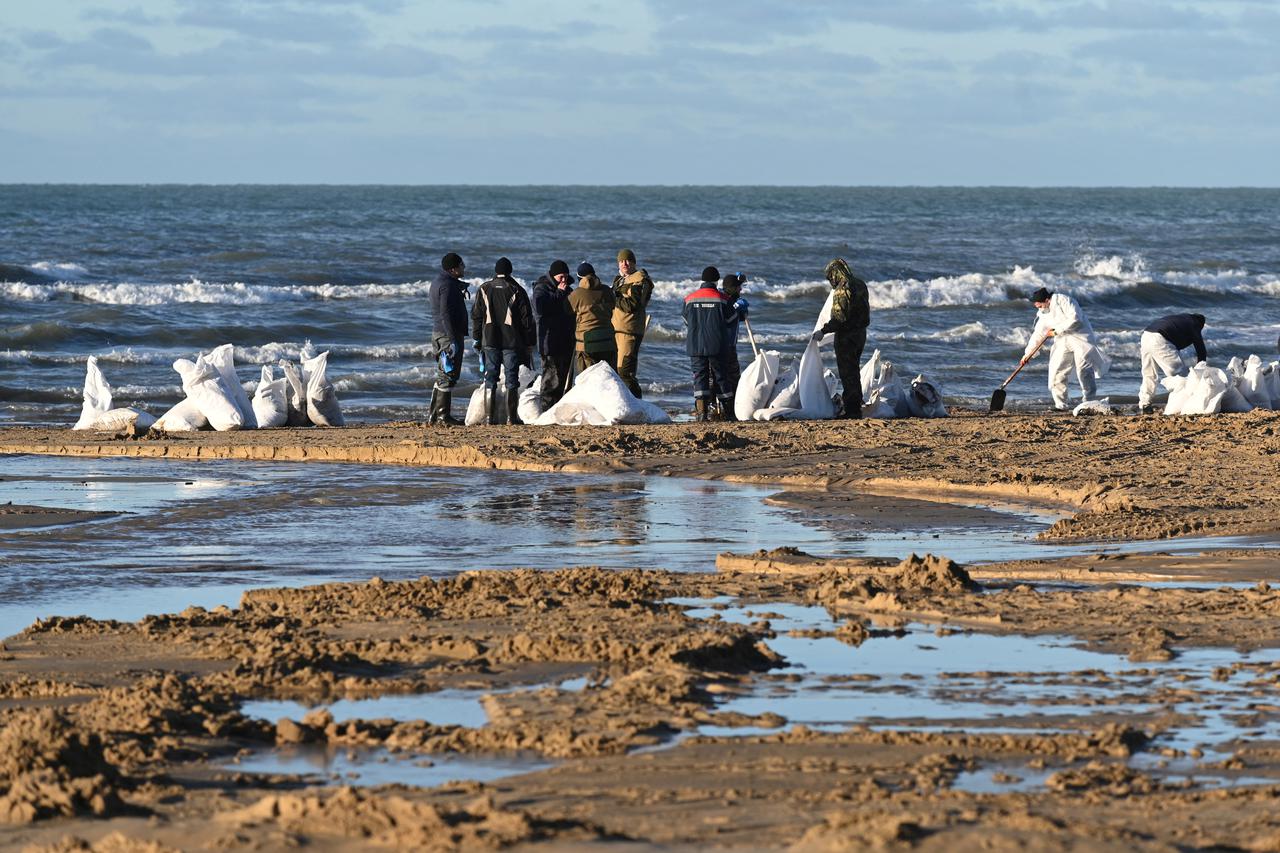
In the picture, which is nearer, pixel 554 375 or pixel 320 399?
pixel 554 375

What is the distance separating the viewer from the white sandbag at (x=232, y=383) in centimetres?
1432

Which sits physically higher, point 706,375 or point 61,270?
point 61,270

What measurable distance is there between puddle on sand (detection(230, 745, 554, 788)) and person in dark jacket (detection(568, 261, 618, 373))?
9484 mm

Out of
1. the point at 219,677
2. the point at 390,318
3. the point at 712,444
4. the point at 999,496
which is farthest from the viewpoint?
the point at 390,318

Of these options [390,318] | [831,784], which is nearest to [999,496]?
[831,784]

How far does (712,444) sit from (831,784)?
8107 millimetres

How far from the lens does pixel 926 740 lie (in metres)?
4.76

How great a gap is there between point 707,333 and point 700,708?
902 cm

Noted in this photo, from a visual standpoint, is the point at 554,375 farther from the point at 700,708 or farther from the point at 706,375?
the point at 700,708

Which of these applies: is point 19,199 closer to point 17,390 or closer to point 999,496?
point 17,390

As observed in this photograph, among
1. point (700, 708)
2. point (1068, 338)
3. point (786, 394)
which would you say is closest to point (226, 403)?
point (786, 394)

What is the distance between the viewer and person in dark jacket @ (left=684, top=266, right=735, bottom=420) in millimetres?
14023

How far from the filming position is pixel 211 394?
1427cm

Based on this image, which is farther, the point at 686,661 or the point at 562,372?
the point at 562,372
